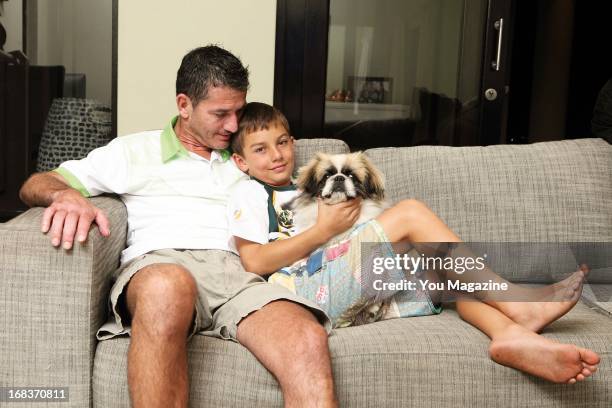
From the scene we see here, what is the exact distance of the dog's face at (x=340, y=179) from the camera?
6.66ft

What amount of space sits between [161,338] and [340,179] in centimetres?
68

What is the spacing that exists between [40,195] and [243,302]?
2.13 feet

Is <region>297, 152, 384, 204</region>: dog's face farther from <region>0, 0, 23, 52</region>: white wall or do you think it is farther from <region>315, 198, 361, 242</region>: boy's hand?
<region>0, 0, 23, 52</region>: white wall

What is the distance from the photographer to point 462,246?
6.35ft

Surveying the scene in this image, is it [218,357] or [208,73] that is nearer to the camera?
[218,357]

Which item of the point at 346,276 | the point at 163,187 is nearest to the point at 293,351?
the point at 346,276

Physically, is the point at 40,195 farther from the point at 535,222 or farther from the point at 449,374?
the point at 535,222

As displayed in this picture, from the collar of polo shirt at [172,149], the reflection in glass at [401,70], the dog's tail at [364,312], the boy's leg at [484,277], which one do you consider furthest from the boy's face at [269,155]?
the reflection in glass at [401,70]

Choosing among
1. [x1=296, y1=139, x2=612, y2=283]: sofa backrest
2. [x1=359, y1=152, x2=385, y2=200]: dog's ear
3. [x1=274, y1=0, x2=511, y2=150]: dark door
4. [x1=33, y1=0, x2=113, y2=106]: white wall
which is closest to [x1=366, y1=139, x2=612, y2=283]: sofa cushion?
[x1=296, y1=139, x2=612, y2=283]: sofa backrest

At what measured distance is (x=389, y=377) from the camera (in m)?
1.76

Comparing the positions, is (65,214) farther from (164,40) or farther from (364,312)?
(164,40)

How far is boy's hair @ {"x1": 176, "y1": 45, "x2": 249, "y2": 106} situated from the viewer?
7.22 feet

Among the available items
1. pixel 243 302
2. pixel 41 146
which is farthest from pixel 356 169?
pixel 41 146

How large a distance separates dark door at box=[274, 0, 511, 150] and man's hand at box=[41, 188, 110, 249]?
1622 mm
